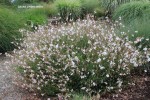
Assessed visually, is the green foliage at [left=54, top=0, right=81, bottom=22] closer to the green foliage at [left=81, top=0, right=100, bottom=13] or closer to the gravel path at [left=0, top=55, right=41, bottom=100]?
the green foliage at [left=81, top=0, right=100, bottom=13]

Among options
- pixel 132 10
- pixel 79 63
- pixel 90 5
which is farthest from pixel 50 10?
pixel 79 63

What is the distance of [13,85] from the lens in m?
6.62

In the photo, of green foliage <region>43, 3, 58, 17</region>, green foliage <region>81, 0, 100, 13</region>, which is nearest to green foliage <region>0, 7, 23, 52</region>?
green foliage <region>43, 3, 58, 17</region>

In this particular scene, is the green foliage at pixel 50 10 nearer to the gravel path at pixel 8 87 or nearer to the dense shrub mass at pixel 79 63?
the gravel path at pixel 8 87

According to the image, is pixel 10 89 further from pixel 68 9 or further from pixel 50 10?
pixel 50 10

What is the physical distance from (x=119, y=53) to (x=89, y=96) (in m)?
0.80

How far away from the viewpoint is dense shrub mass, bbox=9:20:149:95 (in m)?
5.89

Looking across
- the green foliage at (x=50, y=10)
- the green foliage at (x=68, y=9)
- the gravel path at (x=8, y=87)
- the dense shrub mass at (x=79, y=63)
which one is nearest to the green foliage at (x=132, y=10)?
the green foliage at (x=68, y=9)

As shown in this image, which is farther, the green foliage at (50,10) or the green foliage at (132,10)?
the green foliage at (50,10)

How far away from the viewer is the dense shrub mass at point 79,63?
5.89m

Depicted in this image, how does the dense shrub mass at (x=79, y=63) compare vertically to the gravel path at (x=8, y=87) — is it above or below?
above

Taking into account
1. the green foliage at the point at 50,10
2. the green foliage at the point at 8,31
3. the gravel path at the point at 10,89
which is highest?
the green foliage at the point at 8,31

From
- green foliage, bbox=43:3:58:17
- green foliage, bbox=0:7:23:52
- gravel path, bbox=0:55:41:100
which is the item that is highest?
green foliage, bbox=0:7:23:52

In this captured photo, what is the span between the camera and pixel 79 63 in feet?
19.4
